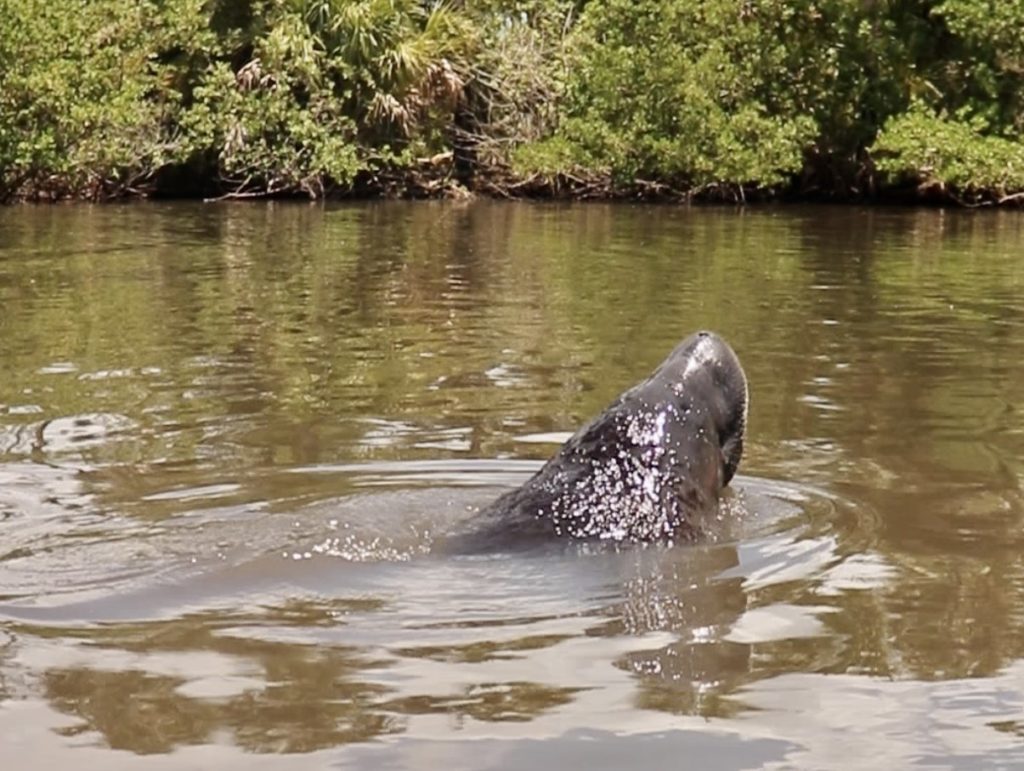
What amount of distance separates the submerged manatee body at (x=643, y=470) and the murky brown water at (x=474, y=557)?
150 millimetres

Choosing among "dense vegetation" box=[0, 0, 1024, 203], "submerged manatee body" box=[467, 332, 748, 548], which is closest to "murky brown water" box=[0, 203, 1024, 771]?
"submerged manatee body" box=[467, 332, 748, 548]

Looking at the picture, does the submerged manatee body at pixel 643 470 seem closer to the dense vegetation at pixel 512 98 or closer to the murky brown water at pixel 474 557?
the murky brown water at pixel 474 557

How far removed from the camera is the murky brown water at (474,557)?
4.10 meters

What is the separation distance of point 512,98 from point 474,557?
29.2 meters

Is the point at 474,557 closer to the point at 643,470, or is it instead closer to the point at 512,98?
the point at 643,470

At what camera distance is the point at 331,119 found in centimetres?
3300

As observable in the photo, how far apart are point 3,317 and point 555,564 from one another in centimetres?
811

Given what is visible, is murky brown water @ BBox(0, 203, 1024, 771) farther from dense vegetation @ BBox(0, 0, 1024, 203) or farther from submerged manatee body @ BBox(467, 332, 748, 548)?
dense vegetation @ BBox(0, 0, 1024, 203)

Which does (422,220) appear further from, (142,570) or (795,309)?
(142,570)

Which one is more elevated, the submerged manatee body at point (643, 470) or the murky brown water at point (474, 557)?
the submerged manatee body at point (643, 470)

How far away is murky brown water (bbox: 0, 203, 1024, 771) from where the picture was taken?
4102 mm

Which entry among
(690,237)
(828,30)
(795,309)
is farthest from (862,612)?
(828,30)

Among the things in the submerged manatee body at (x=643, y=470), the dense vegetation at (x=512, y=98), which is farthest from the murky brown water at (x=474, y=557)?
the dense vegetation at (x=512, y=98)

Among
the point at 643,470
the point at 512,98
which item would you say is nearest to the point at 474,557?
the point at 643,470
